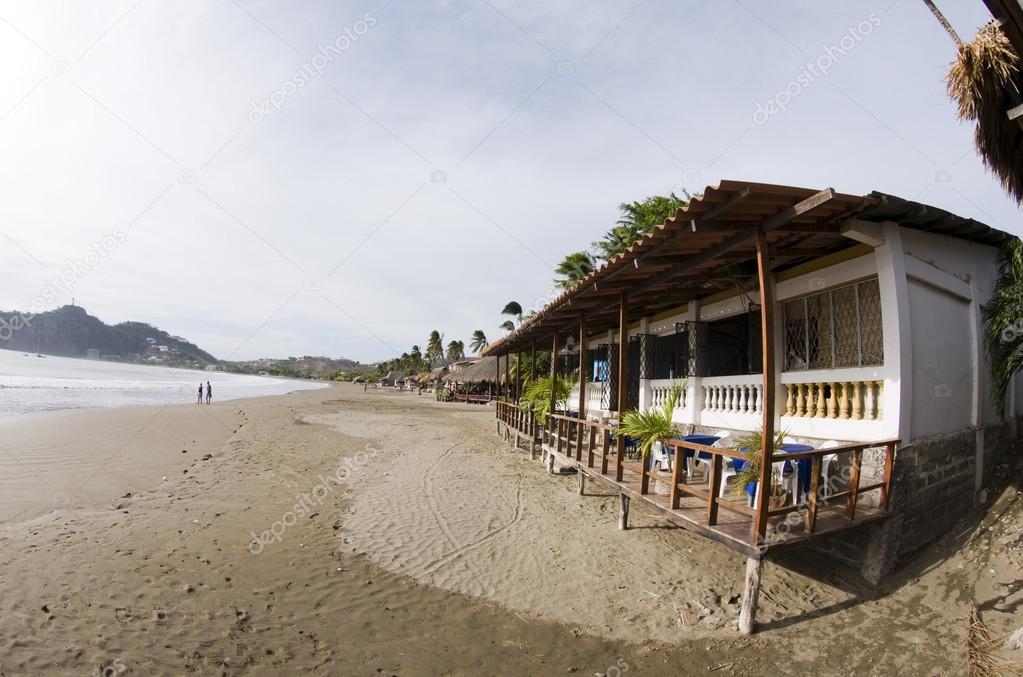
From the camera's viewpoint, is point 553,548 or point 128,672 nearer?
point 128,672

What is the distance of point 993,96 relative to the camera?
Answer: 5430 millimetres

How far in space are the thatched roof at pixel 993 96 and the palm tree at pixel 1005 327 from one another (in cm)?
139

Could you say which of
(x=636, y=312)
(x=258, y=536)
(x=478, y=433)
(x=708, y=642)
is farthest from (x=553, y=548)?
(x=478, y=433)

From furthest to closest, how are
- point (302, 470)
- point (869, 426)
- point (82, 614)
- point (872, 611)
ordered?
1. point (302, 470)
2. point (869, 426)
3. point (872, 611)
4. point (82, 614)

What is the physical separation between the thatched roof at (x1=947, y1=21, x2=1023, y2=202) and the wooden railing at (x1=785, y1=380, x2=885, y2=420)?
2.59 metres

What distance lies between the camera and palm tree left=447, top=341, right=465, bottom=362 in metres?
92.0

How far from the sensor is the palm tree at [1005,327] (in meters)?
6.32

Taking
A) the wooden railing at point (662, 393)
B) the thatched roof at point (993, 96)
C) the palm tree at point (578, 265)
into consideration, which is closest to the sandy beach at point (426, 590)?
the wooden railing at point (662, 393)

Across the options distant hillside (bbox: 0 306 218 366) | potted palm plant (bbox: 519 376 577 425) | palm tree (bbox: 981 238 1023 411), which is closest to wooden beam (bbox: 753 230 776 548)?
palm tree (bbox: 981 238 1023 411)

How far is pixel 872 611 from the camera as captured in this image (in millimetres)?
4816

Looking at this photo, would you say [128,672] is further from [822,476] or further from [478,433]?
[478,433]

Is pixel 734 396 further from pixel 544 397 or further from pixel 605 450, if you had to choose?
pixel 544 397

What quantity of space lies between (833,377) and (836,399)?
274 mm

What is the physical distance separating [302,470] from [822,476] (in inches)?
372
